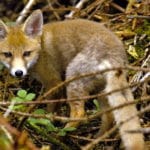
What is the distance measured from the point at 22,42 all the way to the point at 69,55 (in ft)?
2.03

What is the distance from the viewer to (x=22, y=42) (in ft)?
17.7

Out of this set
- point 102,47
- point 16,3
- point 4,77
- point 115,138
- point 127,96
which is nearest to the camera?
point 127,96

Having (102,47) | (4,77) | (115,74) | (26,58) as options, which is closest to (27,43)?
(26,58)

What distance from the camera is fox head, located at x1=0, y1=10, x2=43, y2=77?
17.4 feet

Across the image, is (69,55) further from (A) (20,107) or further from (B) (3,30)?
(A) (20,107)

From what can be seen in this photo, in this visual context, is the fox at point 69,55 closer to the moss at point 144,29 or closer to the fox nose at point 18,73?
the fox nose at point 18,73

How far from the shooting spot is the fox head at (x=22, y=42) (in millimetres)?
5289

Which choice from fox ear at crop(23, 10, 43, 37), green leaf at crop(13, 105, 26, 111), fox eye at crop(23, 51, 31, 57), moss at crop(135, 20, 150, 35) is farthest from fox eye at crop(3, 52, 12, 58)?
moss at crop(135, 20, 150, 35)

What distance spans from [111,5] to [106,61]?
233 cm

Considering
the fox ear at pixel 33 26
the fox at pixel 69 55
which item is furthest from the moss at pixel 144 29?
the fox ear at pixel 33 26

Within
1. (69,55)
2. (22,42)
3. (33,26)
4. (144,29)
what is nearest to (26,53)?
(22,42)

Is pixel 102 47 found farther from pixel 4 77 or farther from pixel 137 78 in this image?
pixel 4 77

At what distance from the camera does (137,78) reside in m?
4.94

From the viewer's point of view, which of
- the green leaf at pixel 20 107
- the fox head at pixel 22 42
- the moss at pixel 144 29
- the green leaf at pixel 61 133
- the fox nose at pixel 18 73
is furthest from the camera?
the moss at pixel 144 29
